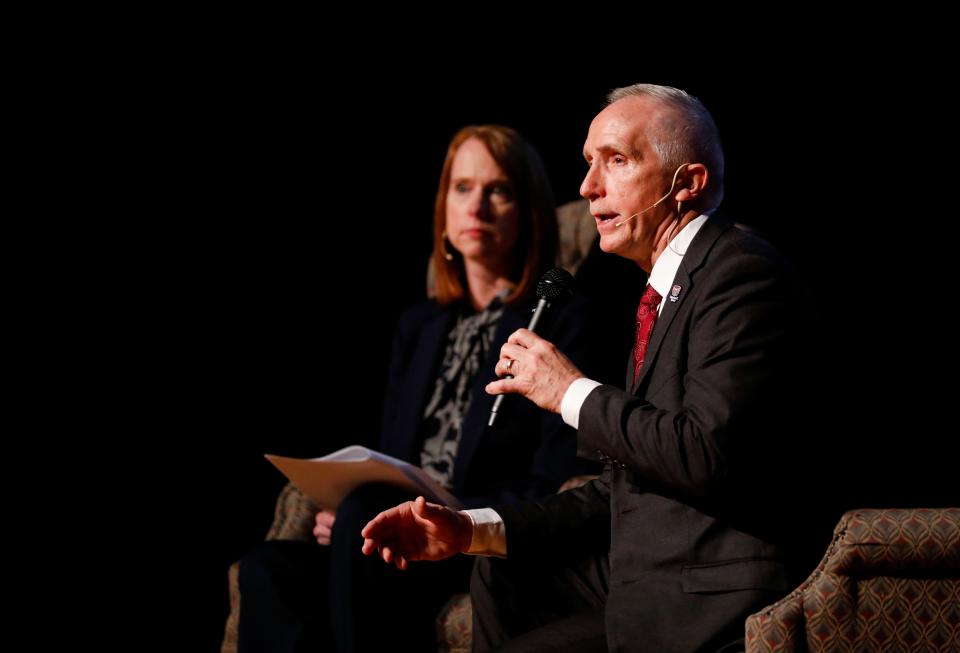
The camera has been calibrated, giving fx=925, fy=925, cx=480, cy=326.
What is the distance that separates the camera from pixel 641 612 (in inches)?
50.9

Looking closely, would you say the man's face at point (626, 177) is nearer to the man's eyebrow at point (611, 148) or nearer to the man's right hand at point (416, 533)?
the man's eyebrow at point (611, 148)

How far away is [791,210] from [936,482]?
0.76 meters

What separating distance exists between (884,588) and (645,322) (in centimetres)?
52

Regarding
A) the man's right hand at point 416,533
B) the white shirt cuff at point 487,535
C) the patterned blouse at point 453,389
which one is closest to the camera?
the man's right hand at point 416,533

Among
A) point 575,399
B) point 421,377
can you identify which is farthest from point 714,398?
point 421,377

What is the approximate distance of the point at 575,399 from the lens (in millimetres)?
1289

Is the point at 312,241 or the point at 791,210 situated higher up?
the point at 791,210

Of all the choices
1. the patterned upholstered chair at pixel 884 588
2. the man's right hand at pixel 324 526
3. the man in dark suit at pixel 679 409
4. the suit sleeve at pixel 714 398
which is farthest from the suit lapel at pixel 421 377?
the patterned upholstered chair at pixel 884 588

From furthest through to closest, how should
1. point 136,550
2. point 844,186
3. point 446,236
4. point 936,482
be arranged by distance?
point 136,550
point 446,236
point 844,186
point 936,482

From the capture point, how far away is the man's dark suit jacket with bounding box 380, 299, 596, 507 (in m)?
2.21

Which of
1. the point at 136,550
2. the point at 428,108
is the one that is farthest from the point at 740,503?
the point at 136,550

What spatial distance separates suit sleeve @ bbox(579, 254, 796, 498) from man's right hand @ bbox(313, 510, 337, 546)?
3.50ft

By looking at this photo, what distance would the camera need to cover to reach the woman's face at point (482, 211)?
255cm

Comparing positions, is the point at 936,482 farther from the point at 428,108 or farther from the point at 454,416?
the point at 428,108
